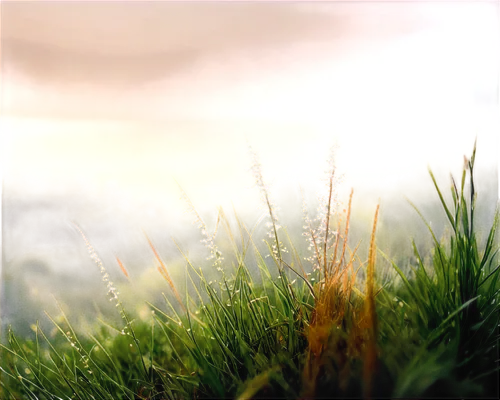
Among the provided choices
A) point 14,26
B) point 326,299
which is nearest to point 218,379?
point 326,299

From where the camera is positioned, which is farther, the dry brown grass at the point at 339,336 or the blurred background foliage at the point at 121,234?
the blurred background foliage at the point at 121,234

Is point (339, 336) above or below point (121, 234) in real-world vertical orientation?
below

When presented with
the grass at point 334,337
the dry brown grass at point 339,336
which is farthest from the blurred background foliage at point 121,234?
the dry brown grass at point 339,336

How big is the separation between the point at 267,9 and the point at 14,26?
677 mm

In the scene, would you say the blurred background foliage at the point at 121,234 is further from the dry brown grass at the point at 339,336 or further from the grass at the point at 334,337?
the dry brown grass at the point at 339,336

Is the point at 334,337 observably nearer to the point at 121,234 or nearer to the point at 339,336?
the point at 339,336

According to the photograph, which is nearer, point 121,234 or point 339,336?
point 339,336

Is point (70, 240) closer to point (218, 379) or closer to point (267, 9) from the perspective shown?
point (218, 379)

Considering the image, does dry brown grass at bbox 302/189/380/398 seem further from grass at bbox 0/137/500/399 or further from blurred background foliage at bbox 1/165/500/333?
blurred background foliage at bbox 1/165/500/333

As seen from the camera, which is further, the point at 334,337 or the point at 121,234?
the point at 121,234

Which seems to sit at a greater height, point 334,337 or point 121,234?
point 121,234

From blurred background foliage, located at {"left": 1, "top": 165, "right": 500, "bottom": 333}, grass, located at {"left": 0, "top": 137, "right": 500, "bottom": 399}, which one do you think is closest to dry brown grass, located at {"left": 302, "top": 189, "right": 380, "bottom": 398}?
grass, located at {"left": 0, "top": 137, "right": 500, "bottom": 399}

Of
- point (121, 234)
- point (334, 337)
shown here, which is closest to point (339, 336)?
point (334, 337)

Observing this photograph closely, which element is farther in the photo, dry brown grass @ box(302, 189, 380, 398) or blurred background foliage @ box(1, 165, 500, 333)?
blurred background foliage @ box(1, 165, 500, 333)
